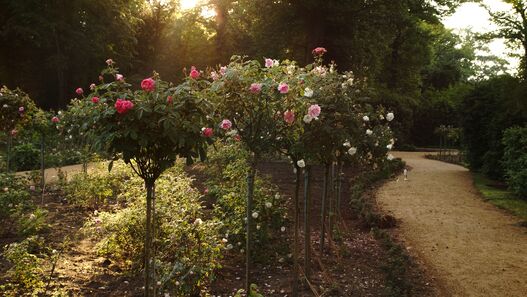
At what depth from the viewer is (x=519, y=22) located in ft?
60.2

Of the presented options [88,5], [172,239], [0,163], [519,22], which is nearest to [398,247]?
[172,239]

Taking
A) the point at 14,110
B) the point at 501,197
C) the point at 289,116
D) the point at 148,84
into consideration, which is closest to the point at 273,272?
the point at 289,116

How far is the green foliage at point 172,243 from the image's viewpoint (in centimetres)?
456

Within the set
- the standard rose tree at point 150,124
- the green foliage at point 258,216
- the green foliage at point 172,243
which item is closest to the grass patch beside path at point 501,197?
the green foliage at point 258,216

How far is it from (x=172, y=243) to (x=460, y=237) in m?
5.16

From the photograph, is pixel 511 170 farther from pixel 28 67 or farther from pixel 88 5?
pixel 28 67

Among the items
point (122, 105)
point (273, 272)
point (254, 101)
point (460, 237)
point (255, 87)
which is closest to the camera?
point (122, 105)

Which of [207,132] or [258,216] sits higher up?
[207,132]

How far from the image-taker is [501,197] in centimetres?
1119

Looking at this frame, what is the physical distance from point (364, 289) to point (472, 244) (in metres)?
3.12

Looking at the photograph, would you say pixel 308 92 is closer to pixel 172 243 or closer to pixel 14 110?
pixel 172 243

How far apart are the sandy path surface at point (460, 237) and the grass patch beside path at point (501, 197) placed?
20 centimetres

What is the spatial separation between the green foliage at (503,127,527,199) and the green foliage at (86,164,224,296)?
8.12 m

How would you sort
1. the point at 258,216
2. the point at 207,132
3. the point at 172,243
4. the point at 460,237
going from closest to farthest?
the point at 207,132, the point at 172,243, the point at 258,216, the point at 460,237
